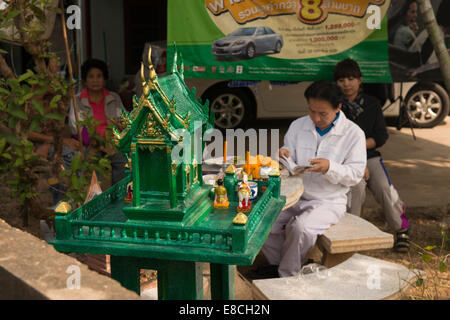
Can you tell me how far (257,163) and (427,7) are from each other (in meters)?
2.31

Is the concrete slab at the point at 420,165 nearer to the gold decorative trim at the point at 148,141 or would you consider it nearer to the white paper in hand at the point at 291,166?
the white paper in hand at the point at 291,166

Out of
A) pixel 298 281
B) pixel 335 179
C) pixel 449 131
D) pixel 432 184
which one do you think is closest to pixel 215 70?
pixel 335 179

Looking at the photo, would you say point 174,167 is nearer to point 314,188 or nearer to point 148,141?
point 148,141

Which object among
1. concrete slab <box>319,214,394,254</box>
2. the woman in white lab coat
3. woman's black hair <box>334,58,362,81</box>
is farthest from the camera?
woman's black hair <box>334,58,362,81</box>

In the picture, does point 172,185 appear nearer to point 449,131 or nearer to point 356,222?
point 356,222

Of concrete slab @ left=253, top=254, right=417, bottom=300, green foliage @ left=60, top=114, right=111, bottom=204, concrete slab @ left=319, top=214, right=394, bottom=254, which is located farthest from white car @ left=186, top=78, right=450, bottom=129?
concrete slab @ left=253, top=254, right=417, bottom=300

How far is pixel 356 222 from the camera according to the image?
183 inches

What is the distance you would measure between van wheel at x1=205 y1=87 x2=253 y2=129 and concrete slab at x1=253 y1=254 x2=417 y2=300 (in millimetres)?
6265

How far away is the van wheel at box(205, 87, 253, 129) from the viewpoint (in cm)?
977

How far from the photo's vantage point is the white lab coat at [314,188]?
439 centimetres

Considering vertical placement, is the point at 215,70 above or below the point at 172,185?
above

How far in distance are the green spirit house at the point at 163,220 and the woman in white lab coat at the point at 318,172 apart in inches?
55.9

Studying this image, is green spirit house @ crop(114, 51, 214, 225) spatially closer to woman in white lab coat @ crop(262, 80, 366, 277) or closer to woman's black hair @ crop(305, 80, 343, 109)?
woman in white lab coat @ crop(262, 80, 366, 277)

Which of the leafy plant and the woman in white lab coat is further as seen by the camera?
the woman in white lab coat
